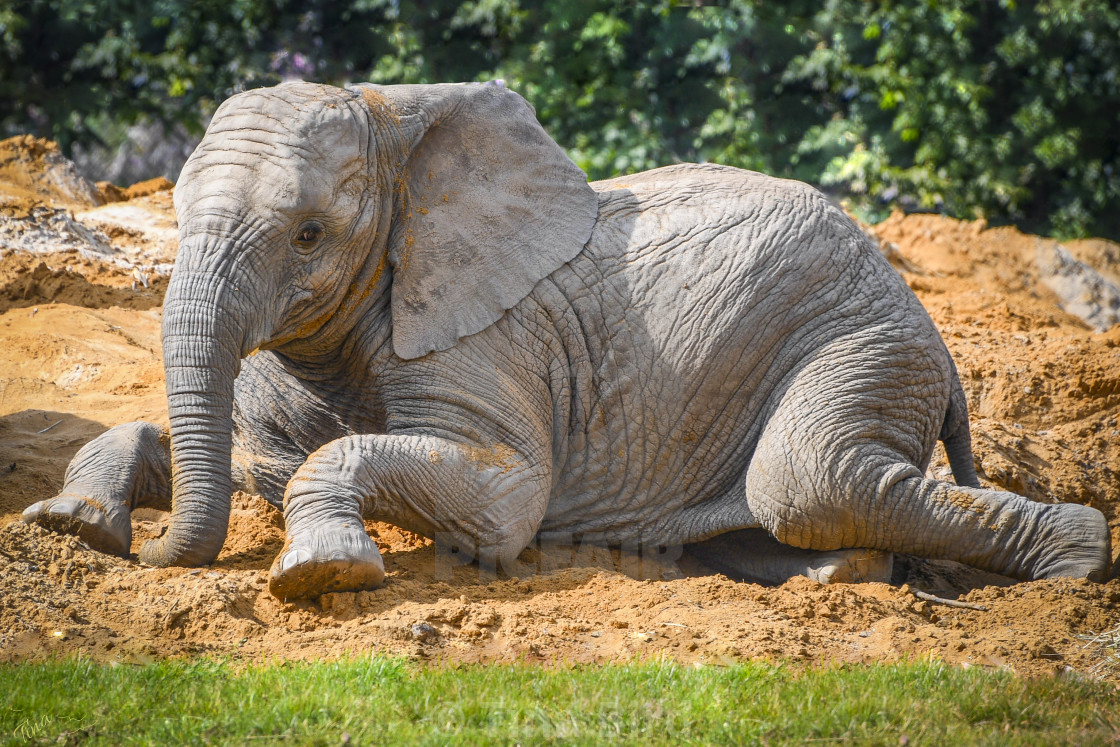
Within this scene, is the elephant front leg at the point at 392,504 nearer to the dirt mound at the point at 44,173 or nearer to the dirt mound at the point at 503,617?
the dirt mound at the point at 503,617

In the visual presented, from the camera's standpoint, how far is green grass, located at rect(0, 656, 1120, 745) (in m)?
3.52

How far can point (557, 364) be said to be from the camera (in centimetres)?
569

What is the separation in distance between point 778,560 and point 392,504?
2037mm

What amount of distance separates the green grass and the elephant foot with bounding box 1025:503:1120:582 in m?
1.45

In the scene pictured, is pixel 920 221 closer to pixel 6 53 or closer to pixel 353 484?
pixel 353 484

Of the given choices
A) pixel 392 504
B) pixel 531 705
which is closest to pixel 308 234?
pixel 392 504

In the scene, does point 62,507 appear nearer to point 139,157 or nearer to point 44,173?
point 44,173

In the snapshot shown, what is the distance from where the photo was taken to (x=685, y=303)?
565cm

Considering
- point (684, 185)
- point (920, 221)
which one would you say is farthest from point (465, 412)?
point (920, 221)

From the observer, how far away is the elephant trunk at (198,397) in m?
4.67

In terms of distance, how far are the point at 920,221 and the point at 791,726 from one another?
9.80 meters

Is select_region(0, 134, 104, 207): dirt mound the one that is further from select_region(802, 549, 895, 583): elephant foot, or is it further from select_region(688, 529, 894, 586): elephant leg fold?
select_region(802, 549, 895, 583): elephant foot

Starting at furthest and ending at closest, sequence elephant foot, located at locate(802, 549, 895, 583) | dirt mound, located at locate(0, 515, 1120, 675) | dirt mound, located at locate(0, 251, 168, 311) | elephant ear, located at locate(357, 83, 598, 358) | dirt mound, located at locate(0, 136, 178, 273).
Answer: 1. dirt mound, located at locate(0, 136, 178, 273)
2. dirt mound, located at locate(0, 251, 168, 311)
3. elephant foot, located at locate(802, 549, 895, 583)
4. elephant ear, located at locate(357, 83, 598, 358)
5. dirt mound, located at locate(0, 515, 1120, 675)

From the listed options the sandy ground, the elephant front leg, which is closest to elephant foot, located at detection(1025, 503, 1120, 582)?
the sandy ground
